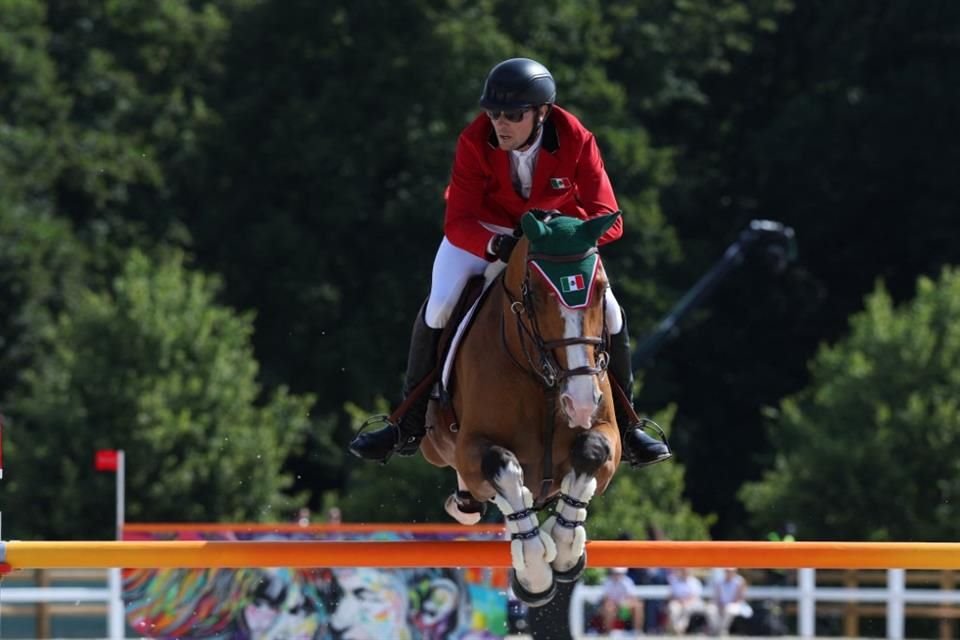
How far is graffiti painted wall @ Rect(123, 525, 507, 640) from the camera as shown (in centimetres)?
1332

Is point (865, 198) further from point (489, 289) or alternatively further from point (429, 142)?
point (489, 289)

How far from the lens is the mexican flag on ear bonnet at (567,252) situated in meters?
6.84

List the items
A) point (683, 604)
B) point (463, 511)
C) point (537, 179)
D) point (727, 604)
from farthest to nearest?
1. point (683, 604)
2. point (727, 604)
3. point (463, 511)
4. point (537, 179)

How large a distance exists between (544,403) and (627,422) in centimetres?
82

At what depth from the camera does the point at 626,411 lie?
312 inches

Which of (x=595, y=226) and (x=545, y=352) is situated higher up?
(x=595, y=226)

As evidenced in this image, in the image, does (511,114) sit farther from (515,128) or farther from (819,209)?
(819,209)

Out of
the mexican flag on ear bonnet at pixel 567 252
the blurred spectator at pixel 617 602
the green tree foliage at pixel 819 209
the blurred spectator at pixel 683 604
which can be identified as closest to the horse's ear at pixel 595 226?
the mexican flag on ear bonnet at pixel 567 252

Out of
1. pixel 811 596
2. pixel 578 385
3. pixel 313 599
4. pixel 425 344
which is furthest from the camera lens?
pixel 811 596

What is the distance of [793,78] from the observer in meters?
36.9

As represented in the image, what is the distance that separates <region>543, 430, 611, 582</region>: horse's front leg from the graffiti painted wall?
607 cm

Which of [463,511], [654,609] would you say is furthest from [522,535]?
[654,609]

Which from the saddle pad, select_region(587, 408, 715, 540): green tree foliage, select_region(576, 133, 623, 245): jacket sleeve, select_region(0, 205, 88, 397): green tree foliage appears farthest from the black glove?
select_region(0, 205, 88, 397): green tree foliage

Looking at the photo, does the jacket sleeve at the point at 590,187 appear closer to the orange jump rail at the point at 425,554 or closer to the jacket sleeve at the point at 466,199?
the jacket sleeve at the point at 466,199
